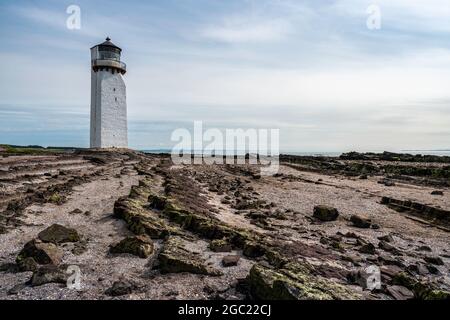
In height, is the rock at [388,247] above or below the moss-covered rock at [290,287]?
below

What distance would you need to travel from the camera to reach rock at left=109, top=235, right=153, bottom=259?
37.8 feet

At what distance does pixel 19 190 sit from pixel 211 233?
13674mm

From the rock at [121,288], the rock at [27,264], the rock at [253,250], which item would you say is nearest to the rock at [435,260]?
the rock at [253,250]

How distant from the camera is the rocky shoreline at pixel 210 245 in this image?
9.23 metres

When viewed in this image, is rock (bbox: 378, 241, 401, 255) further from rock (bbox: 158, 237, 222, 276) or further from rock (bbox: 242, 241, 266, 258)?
rock (bbox: 158, 237, 222, 276)

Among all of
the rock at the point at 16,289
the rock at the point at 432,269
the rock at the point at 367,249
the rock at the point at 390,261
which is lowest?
the rock at the point at 432,269

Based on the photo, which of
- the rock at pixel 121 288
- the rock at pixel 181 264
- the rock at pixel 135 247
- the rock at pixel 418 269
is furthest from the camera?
the rock at pixel 418 269

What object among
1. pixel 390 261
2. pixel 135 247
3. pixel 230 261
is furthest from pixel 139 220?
pixel 390 261

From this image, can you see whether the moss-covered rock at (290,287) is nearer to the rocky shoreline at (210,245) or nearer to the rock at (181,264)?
the rocky shoreline at (210,245)

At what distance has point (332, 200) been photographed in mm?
27734

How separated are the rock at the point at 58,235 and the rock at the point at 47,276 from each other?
3.20m

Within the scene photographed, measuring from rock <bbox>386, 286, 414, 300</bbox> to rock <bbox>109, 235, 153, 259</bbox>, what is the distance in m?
7.31

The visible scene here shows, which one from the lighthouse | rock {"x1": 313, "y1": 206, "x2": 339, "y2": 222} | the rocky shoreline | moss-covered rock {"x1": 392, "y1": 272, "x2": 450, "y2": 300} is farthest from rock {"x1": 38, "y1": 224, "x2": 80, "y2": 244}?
the lighthouse

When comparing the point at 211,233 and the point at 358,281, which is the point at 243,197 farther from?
the point at 358,281
